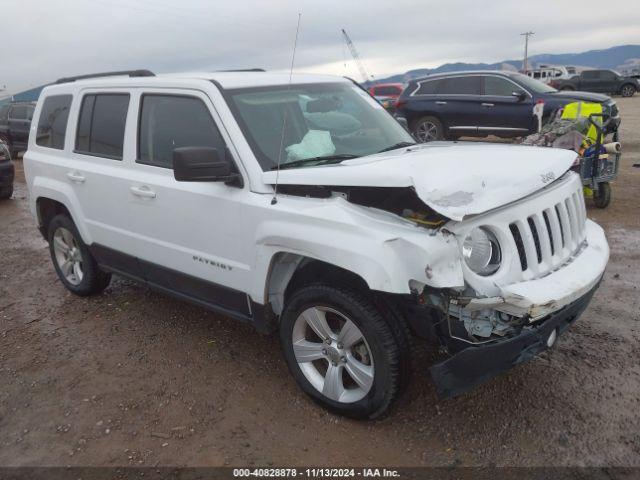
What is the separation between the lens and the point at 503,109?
1252 centimetres

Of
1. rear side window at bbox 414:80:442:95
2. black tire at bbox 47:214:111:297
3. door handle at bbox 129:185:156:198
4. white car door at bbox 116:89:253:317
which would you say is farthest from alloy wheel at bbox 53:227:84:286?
rear side window at bbox 414:80:442:95

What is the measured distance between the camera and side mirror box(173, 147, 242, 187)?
3.04 metres

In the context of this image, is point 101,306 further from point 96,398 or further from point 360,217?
point 360,217

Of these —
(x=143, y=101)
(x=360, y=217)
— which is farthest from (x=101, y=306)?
(x=360, y=217)

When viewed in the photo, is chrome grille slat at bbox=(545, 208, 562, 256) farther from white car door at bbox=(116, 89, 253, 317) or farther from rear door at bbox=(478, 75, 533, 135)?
rear door at bbox=(478, 75, 533, 135)

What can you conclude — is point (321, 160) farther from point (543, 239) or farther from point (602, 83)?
point (602, 83)

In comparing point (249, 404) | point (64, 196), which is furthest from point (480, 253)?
point (64, 196)

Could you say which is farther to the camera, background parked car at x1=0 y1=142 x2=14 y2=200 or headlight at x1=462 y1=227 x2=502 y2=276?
background parked car at x1=0 y1=142 x2=14 y2=200

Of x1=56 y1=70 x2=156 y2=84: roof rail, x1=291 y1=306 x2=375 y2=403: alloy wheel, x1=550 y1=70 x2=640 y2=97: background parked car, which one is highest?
x1=56 y1=70 x2=156 y2=84: roof rail

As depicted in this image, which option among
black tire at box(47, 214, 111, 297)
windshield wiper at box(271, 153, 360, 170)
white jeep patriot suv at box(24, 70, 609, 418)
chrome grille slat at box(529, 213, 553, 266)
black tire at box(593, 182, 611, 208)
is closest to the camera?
white jeep patriot suv at box(24, 70, 609, 418)

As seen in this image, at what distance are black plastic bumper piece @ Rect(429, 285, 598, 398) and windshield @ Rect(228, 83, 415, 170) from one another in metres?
1.44

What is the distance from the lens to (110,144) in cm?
427

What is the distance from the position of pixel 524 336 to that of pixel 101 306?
3.85 m

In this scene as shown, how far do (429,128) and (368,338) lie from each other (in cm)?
1135
